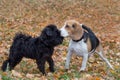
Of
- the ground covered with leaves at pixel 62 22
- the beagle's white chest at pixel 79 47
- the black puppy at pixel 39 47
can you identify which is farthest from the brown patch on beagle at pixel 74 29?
the ground covered with leaves at pixel 62 22

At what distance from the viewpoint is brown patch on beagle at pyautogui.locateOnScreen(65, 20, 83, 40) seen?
7.91 m

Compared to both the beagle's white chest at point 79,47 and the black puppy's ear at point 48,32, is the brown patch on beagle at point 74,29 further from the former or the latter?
the black puppy's ear at point 48,32

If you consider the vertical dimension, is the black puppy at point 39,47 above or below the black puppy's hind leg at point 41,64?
above

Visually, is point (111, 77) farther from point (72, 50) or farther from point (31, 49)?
point (31, 49)

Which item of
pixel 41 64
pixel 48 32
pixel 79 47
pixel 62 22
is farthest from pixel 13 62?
pixel 62 22

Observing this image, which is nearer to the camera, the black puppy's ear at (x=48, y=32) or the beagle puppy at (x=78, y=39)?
the black puppy's ear at (x=48, y=32)

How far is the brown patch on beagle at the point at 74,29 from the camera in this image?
7914 millimetres

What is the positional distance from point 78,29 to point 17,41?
1.24 metres

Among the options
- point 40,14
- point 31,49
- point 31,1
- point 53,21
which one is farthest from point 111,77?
point 31,1

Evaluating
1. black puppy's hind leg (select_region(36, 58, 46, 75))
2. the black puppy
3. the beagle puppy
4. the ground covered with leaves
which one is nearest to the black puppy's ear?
the black puppy

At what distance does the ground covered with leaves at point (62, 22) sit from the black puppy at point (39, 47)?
1.07 ft

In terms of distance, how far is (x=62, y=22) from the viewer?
21.1m

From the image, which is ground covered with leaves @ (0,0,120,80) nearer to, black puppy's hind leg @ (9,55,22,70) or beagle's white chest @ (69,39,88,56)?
black puppy's hind leg @ (9,55,22,70)

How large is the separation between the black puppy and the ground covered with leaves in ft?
1.07
